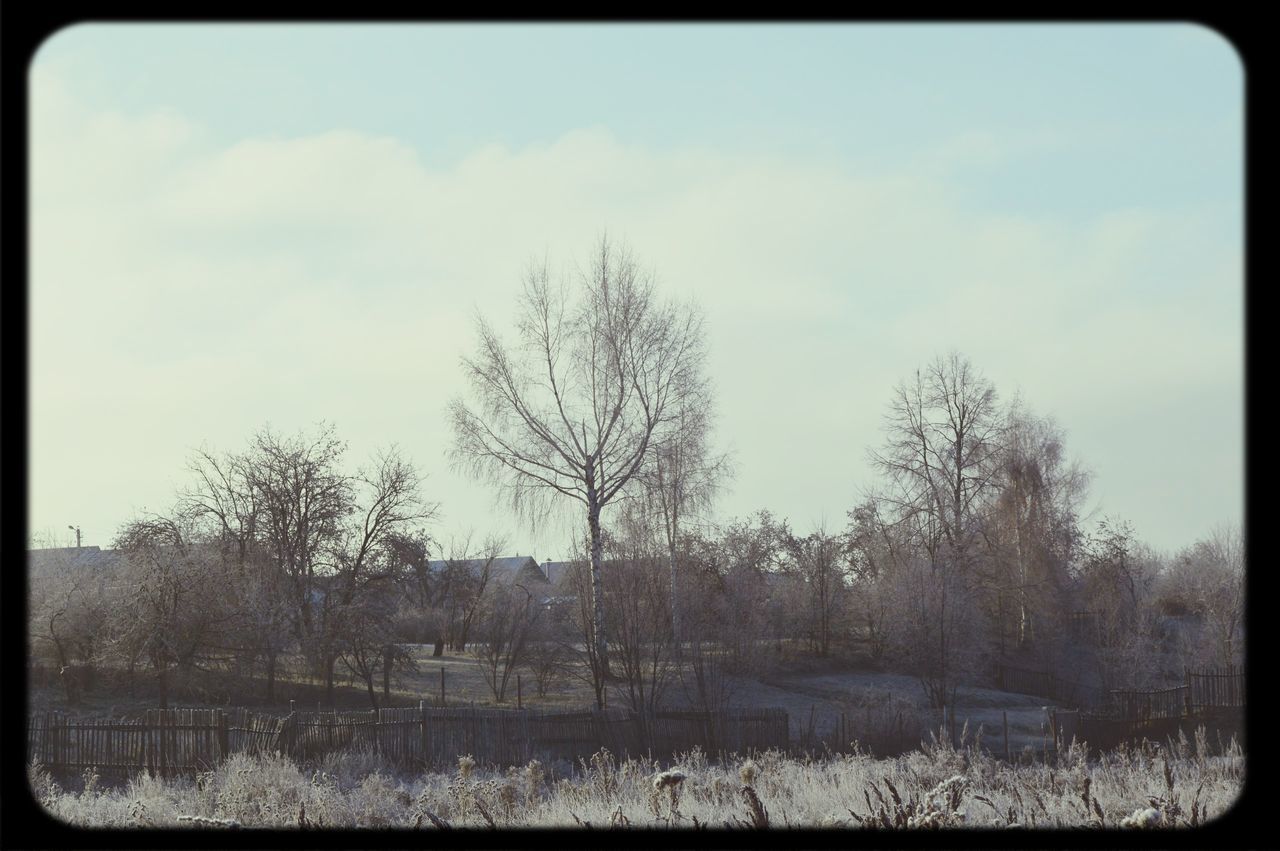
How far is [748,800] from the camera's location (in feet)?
20.8

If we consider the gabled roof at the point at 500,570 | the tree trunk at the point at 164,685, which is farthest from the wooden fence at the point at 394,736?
the gabled roof at the point at 500,570

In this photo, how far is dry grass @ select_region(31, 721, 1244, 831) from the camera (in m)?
5.75

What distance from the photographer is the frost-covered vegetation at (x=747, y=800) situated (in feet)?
18.9

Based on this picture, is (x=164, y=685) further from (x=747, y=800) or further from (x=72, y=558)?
(x=747, y=800)

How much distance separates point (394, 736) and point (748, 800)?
39.8 ft

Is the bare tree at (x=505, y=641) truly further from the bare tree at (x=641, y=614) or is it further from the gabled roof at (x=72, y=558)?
the gabled roof at (x=72, y=558)

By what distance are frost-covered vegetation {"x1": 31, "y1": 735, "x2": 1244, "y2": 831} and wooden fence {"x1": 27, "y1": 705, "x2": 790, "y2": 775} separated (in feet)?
15.3

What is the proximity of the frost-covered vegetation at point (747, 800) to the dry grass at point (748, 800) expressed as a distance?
2cm

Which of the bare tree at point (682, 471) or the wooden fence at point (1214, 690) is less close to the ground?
the bare tree at point (682, 471)

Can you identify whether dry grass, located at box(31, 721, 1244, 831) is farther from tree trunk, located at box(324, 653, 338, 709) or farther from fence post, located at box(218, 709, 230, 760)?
tree trunk, located at box(324, 653, 338, 709)

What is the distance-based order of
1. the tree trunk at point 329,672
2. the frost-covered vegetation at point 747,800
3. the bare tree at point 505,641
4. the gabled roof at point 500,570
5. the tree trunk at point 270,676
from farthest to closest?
the gabled roof at point 500,570, the bare tree at point 505,641, the tree trunk at point 329,672, the tree trunk at point 270,676, the frost-covered vegetation at point 747,800

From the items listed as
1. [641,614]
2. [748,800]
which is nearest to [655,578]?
[641,614]

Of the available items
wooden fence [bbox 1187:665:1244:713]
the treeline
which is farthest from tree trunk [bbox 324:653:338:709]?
wooden fence [bbox 1187:665:1244:713]

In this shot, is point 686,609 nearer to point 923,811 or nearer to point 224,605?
point 224,605
